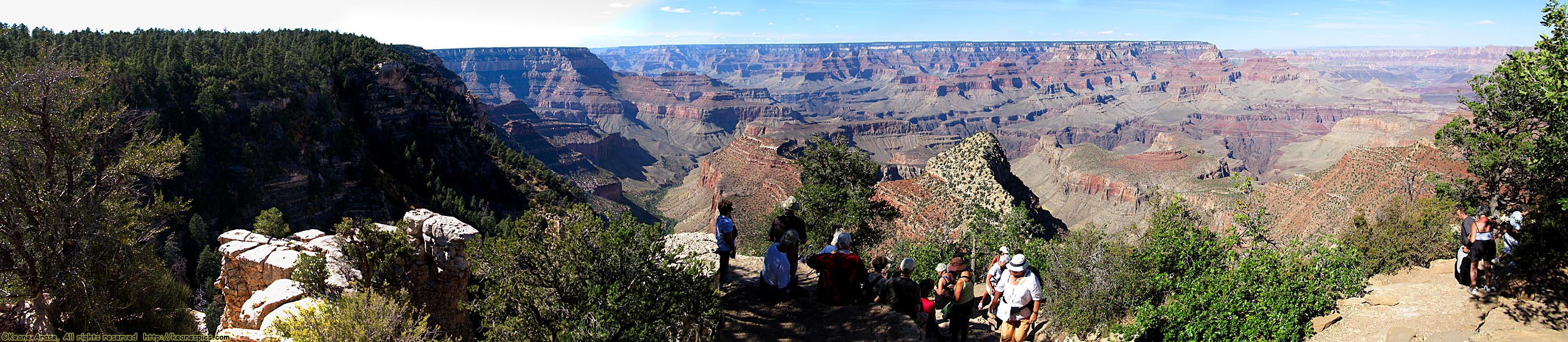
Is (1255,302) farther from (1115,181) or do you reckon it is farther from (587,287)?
(1115,181)

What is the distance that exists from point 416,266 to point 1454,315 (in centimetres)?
2265

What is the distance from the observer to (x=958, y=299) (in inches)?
494

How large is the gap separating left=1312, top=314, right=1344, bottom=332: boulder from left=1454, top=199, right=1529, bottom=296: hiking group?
10.1ft

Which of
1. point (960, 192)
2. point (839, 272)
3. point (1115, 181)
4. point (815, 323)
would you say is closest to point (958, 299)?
point (839, 272)

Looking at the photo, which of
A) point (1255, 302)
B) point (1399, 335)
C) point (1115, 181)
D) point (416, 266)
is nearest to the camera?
point (1399, 335)

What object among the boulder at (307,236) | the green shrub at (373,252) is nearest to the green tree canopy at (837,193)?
the green shrub at (373,252)

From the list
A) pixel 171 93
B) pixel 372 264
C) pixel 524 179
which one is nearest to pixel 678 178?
pixel 524 179

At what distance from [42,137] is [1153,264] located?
25187 millimetres

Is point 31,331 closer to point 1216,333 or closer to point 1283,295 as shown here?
point 1216,333

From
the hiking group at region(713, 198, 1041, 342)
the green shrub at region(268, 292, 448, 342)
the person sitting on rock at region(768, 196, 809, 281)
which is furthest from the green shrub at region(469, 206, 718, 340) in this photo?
the person sitting on rock at region(768, 196, 809, 281)

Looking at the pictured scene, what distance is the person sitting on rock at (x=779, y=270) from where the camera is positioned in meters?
15.0

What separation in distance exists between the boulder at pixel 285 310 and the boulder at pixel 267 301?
0.11m

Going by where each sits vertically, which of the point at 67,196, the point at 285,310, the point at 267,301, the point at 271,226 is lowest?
the point at 271,226

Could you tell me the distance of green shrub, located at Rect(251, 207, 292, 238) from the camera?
1117 inches
